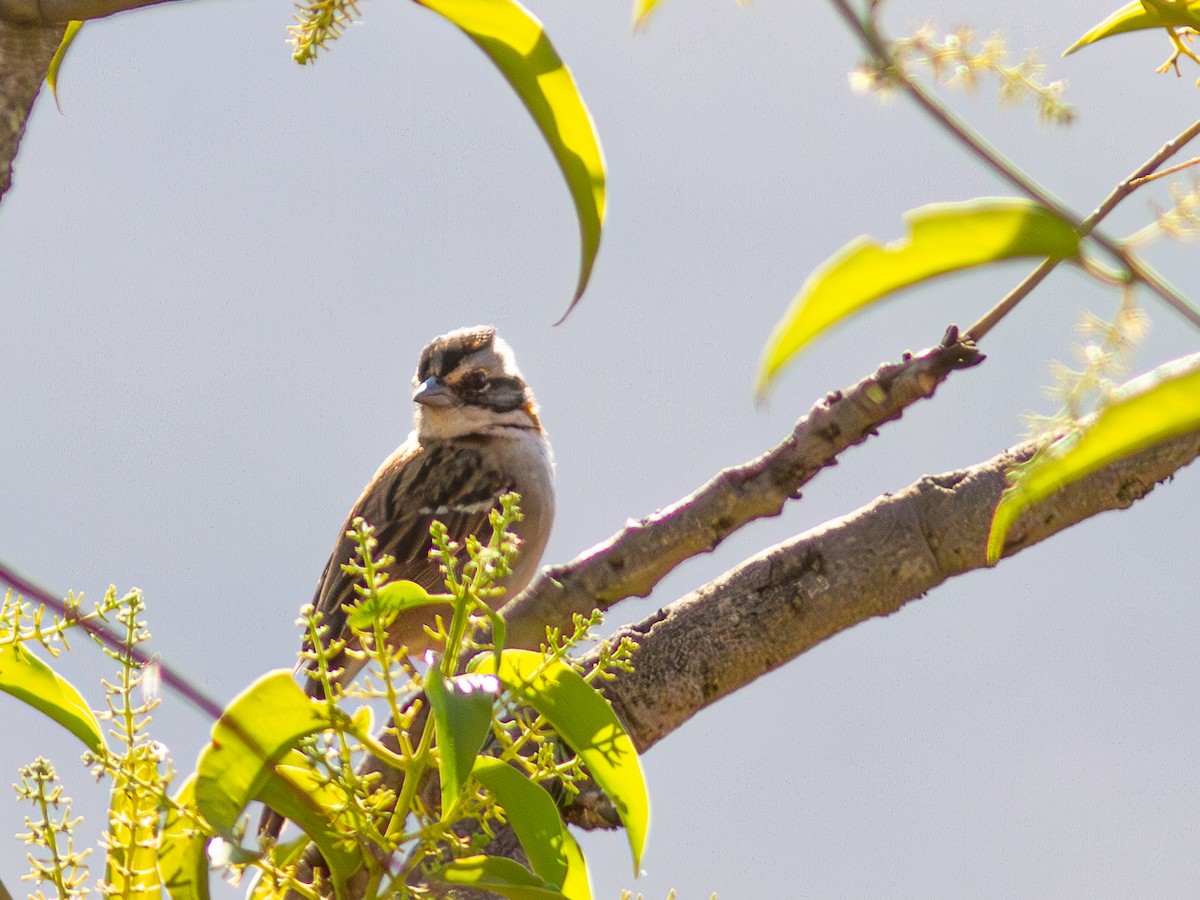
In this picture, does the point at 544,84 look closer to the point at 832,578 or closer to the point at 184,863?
the point at 184,863

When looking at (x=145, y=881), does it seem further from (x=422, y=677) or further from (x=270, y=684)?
(x=422, y=677)

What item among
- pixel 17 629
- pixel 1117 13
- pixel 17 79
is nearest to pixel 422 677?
pixel 17 629

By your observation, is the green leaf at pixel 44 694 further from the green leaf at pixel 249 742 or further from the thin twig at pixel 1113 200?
the thin twig at pixel 1113 200

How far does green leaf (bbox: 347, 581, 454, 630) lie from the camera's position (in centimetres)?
108

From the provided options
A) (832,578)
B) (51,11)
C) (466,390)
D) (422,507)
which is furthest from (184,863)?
(466,390)

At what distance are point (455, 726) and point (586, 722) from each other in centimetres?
21

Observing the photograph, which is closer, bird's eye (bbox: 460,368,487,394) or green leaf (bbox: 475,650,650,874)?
green leaf (bbox: 475,650,650,874)

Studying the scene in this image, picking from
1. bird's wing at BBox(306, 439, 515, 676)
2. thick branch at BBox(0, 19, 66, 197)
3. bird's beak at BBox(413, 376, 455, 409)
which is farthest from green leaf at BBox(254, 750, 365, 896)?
bird's beak at BBox(413, 376, 455, 409)

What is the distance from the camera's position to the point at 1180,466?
223 centimetres

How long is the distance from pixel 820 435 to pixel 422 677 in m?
0.63

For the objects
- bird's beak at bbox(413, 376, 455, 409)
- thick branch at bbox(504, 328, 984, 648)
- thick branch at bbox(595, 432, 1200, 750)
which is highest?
bird's beak at bbox(413, 376, 455, 409)

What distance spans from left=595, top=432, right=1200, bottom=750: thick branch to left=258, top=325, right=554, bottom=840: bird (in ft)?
5.69

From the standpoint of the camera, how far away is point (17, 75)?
1300mm

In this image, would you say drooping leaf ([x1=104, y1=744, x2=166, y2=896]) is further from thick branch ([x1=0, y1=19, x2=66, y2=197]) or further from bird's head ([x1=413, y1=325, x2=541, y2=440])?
bird's head ([x1=413, y1=325, x2=541, y2=440])
